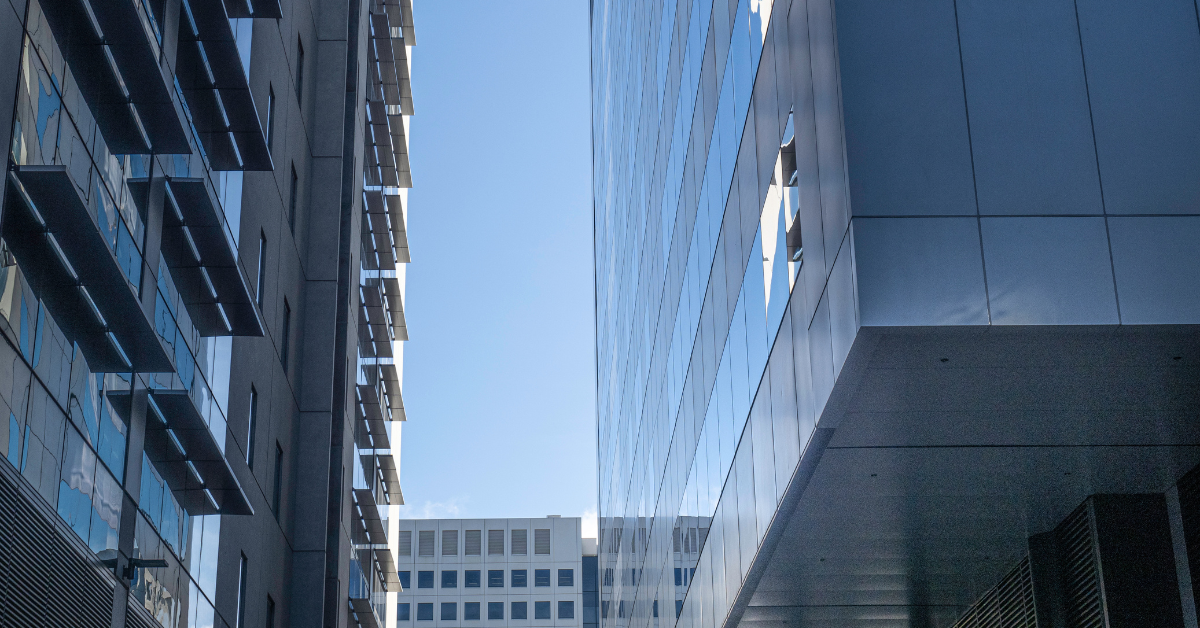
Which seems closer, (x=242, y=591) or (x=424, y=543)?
(x=242, y=591)

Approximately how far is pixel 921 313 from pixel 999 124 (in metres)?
2.72

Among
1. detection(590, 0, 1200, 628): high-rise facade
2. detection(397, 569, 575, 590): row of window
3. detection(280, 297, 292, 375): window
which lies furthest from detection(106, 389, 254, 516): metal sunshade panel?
detection(397, 569, 575, 590): row of window

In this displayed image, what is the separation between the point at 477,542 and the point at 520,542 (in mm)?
3977

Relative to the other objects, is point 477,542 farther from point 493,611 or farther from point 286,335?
point 286,335

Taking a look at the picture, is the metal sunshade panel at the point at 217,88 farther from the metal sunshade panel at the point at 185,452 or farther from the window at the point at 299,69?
the window at the point at 299,69

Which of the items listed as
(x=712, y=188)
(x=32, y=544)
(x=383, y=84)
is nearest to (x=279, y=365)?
(x=712, y=188)

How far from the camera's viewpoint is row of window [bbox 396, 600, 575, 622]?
125 metres

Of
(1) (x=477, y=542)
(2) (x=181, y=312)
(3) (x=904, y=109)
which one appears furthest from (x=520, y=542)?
(3) (x=904, y=109)

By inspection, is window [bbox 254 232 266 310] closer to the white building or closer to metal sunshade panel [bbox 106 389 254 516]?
metal sunshade panel [bbox 106 389 254 516]

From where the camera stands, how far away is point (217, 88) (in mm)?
27000

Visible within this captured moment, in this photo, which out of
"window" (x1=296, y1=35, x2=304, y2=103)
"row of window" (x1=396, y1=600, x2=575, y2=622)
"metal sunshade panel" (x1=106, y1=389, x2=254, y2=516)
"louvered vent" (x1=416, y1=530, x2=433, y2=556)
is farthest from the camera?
"louvered vent" (x1=416, y1=530, x2=433, y2=556)

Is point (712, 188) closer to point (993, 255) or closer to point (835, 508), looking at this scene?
point (835, 508)

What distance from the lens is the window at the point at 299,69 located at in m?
A: 38.4

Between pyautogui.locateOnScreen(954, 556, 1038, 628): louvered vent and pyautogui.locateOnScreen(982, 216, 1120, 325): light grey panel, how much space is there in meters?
9.83
